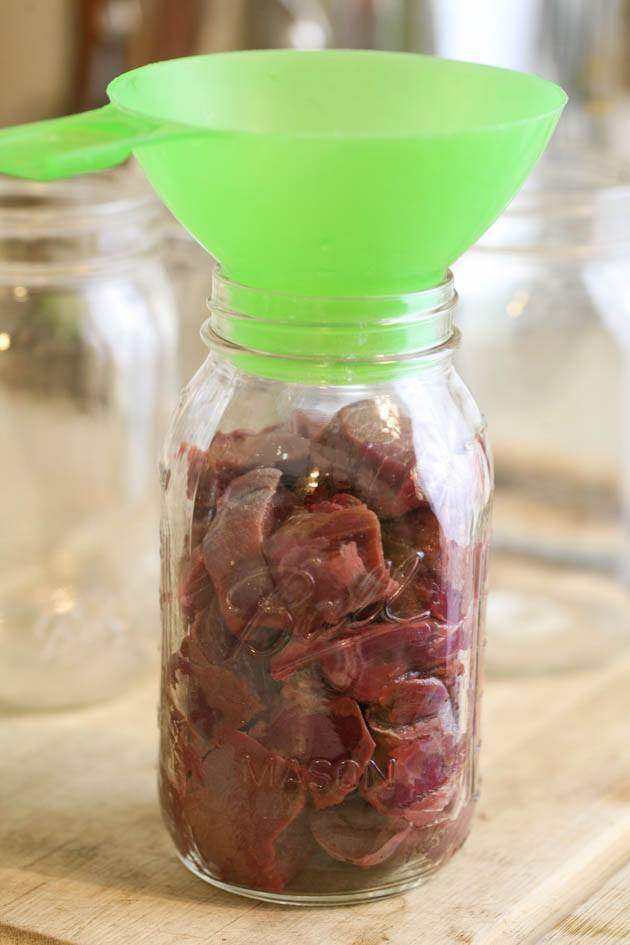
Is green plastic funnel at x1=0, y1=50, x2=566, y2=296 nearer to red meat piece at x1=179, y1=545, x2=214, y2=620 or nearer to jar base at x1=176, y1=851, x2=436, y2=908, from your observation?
red meat piece at x1=179, y1=545, x2=214, y2=620

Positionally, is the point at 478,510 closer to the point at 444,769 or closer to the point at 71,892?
the point at 444,769

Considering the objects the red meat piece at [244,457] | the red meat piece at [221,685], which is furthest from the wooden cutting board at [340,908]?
the red meat piece at [244,457]

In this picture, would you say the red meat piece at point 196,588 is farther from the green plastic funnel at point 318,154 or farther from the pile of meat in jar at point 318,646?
the green plastic funnel at point 318,154

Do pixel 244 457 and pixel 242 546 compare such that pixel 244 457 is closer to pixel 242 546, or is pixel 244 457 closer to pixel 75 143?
pixel 242 546

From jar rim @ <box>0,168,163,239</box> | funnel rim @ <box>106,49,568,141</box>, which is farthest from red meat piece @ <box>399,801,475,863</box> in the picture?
jar rim @ <box>0,168,163,239</box>

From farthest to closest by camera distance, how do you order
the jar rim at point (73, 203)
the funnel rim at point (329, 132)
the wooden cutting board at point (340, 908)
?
1. the jar rim at point (73, 203)
2. the wooden cutting board at point (340, 908)
3. the funnel rim at point (329, 132)

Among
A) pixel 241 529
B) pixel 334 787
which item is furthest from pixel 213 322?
pixel 334 787
